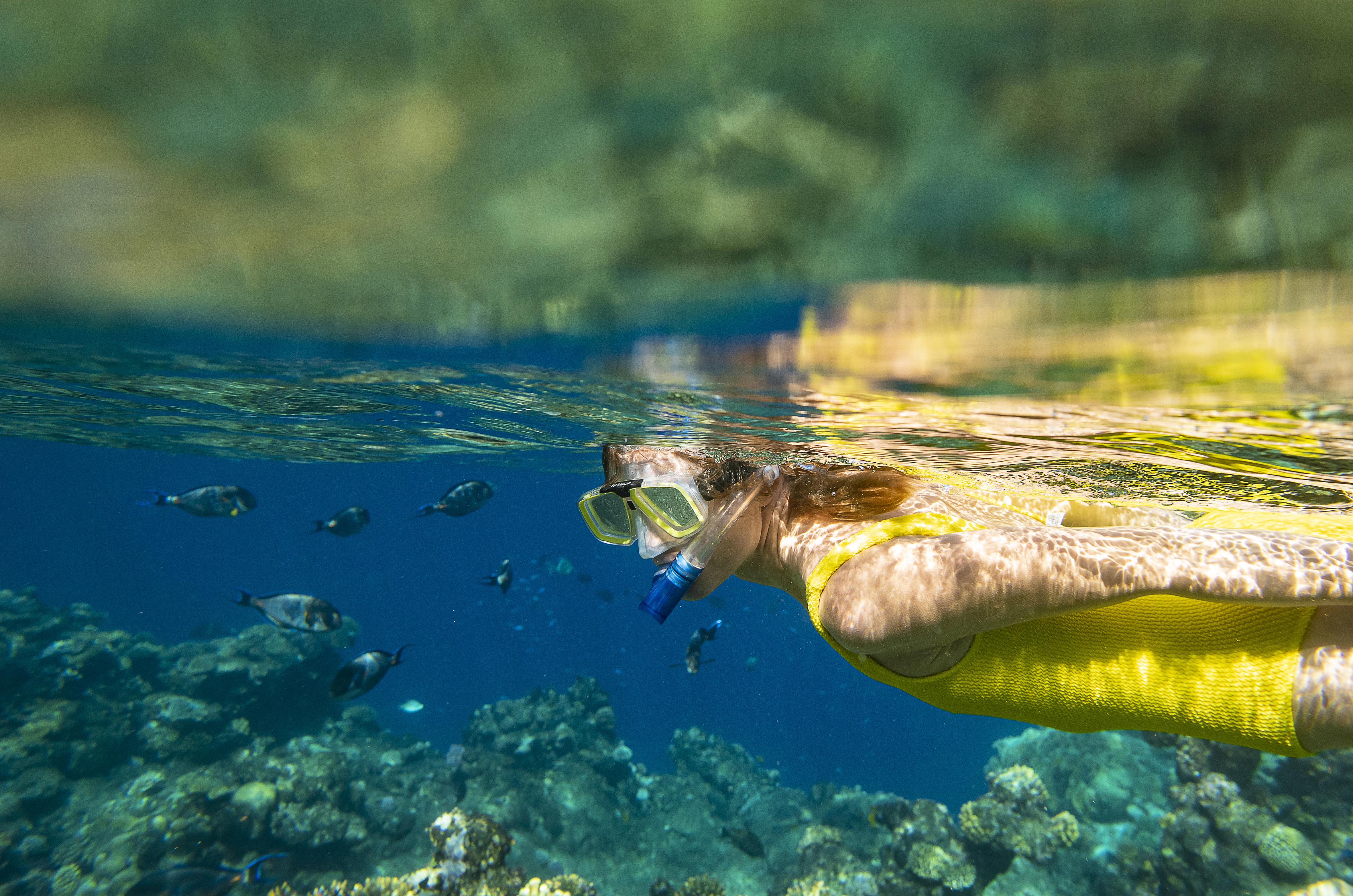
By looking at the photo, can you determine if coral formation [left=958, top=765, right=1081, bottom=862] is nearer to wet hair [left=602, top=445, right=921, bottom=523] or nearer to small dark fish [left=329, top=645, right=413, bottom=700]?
small dark fish [left=329, top=645, right=413, bottom=700]

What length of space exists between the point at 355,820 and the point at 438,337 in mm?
11810

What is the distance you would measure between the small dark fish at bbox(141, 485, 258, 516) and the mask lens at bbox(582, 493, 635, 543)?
8691mm

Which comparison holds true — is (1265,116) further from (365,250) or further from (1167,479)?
(1167,479)

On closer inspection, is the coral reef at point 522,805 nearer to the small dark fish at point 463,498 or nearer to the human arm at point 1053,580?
the small dark fish at point 463,498

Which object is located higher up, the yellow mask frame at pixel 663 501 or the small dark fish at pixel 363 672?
the yellow mask frame at pixel 663 501

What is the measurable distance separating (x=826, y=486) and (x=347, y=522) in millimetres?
10322

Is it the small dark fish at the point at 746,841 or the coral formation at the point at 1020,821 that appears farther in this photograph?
the small dark fish at the point at 746,841

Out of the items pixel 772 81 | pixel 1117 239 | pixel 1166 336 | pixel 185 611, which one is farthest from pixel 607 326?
pixel 185 611

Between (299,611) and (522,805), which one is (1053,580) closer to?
(299,611)

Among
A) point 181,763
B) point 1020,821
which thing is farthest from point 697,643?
point 181,763

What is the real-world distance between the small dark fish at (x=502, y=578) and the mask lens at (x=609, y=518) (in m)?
7.97

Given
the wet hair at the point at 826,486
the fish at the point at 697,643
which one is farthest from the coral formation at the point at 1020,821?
the wet hair at the point at 826,486

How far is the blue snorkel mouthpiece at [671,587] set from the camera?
3.44 metres

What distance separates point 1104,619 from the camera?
269 centimetres
